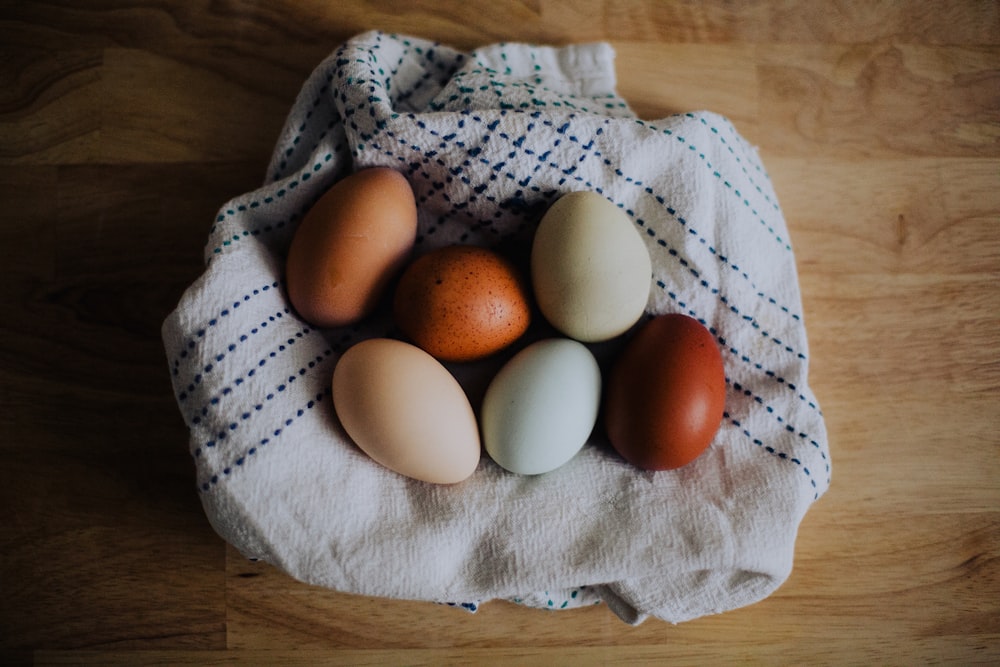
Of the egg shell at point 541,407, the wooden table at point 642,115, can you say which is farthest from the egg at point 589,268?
the wooden table at point 642,115

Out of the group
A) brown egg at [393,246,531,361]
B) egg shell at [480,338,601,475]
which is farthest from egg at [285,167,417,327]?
egg shell at [480,338,601,475]

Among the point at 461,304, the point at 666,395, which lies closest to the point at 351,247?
the point at 461,304

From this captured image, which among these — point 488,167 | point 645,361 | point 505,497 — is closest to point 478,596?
point 505,497

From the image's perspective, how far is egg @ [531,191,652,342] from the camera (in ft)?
1.73

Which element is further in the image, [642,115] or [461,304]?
[642,115]

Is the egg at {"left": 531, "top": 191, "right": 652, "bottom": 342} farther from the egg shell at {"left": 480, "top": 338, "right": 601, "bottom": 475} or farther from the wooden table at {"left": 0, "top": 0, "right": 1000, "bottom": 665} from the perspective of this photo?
the wooden table at {"left": 0, "top": 0, "right": 1000, "bottom": 665}

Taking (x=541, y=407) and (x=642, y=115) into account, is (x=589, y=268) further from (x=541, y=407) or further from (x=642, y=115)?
(x=642, y=115)

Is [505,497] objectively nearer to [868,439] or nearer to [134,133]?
[868,439]

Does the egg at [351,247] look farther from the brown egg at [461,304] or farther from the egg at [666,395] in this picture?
the egg at [666,395]

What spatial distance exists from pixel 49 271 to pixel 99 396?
0.43ft

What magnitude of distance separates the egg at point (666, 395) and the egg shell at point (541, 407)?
0.08ft

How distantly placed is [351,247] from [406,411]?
0.14 m

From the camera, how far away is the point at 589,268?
0.52 meters

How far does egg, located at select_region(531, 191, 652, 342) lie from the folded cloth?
0.13 ft
